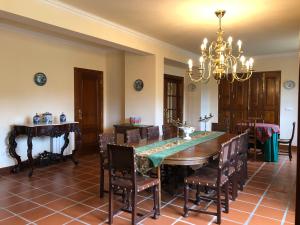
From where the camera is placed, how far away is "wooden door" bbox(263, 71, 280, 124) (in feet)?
22.7

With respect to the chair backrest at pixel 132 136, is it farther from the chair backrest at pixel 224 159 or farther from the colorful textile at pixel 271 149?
the colorful textile at pixel 271 149

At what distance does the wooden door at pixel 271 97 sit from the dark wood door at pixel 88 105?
433 centimetres

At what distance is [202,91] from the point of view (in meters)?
7.68

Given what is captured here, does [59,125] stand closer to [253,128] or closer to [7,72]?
[7,72]

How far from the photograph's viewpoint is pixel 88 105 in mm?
6070

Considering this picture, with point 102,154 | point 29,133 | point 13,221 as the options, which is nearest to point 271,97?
point 102,154

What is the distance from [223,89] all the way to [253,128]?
101 inches

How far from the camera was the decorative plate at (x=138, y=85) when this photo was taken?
18.3ft

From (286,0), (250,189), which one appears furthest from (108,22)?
(250,189)

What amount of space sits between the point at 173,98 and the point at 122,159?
17.4 ft

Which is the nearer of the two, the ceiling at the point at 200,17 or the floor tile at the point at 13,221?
the floor tile at the point at 13,221

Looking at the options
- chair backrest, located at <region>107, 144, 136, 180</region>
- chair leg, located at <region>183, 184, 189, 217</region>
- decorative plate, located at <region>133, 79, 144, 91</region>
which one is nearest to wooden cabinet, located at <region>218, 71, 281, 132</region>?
decorative plate, located at <region>133, 79, 144, 91</region>

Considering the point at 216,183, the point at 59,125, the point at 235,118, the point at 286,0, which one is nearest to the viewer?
the point at 216,183

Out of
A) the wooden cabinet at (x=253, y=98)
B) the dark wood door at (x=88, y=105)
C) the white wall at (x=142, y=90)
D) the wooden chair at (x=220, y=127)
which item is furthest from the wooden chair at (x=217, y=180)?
the wooden cabinet at (x=253, y=98)
